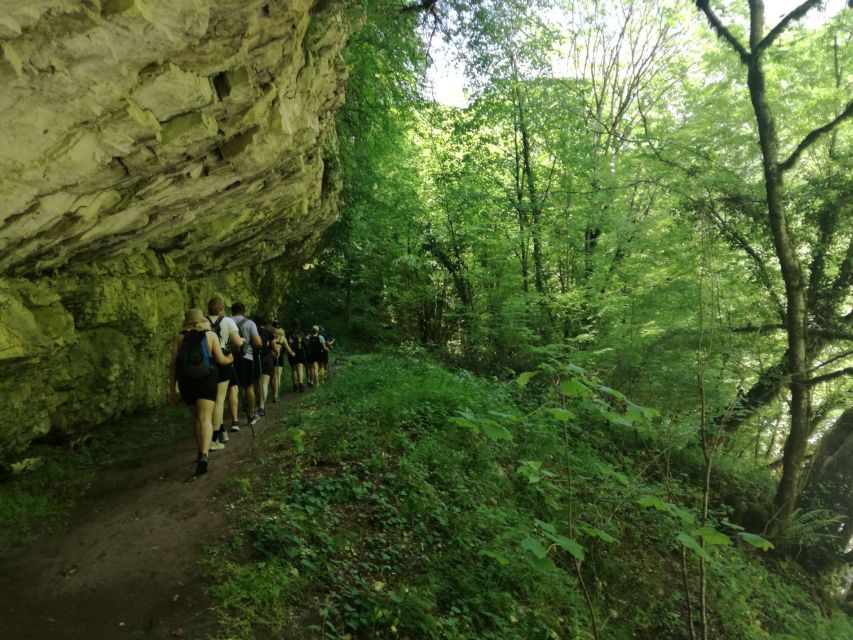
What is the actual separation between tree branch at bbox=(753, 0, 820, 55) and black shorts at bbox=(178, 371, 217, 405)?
10945mm

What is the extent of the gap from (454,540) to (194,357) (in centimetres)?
342

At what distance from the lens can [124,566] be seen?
146 inches

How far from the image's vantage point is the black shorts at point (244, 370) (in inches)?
290

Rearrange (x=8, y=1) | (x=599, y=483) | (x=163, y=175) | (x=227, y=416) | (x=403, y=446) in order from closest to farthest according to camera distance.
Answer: (x=8, y=1), (x=163, y=175), (x=403, y=446), (x=599, y=483), (x=227, y=416)

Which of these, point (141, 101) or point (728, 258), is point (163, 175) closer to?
point (141, 101)

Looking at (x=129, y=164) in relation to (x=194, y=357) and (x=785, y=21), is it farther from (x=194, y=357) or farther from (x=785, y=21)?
(x=785, y=21)

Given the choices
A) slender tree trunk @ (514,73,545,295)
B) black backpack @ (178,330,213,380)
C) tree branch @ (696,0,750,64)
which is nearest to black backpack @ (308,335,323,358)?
black backpack @ (178,330,213,380)

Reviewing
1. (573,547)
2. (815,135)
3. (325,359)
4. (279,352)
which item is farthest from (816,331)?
(279,352)

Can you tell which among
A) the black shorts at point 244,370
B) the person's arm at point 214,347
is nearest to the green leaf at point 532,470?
the person's arm at point 214,347

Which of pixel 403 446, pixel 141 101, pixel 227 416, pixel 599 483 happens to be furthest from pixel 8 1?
pixel 599 483

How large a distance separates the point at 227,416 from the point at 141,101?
19.0 feet

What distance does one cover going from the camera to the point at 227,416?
845 cm

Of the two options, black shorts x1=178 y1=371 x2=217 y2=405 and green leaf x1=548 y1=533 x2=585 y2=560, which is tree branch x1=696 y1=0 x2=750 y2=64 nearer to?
green leaf x1=548 y1=533 x2=585 y2=560

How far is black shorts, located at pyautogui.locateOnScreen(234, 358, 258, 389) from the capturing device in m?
7.37
